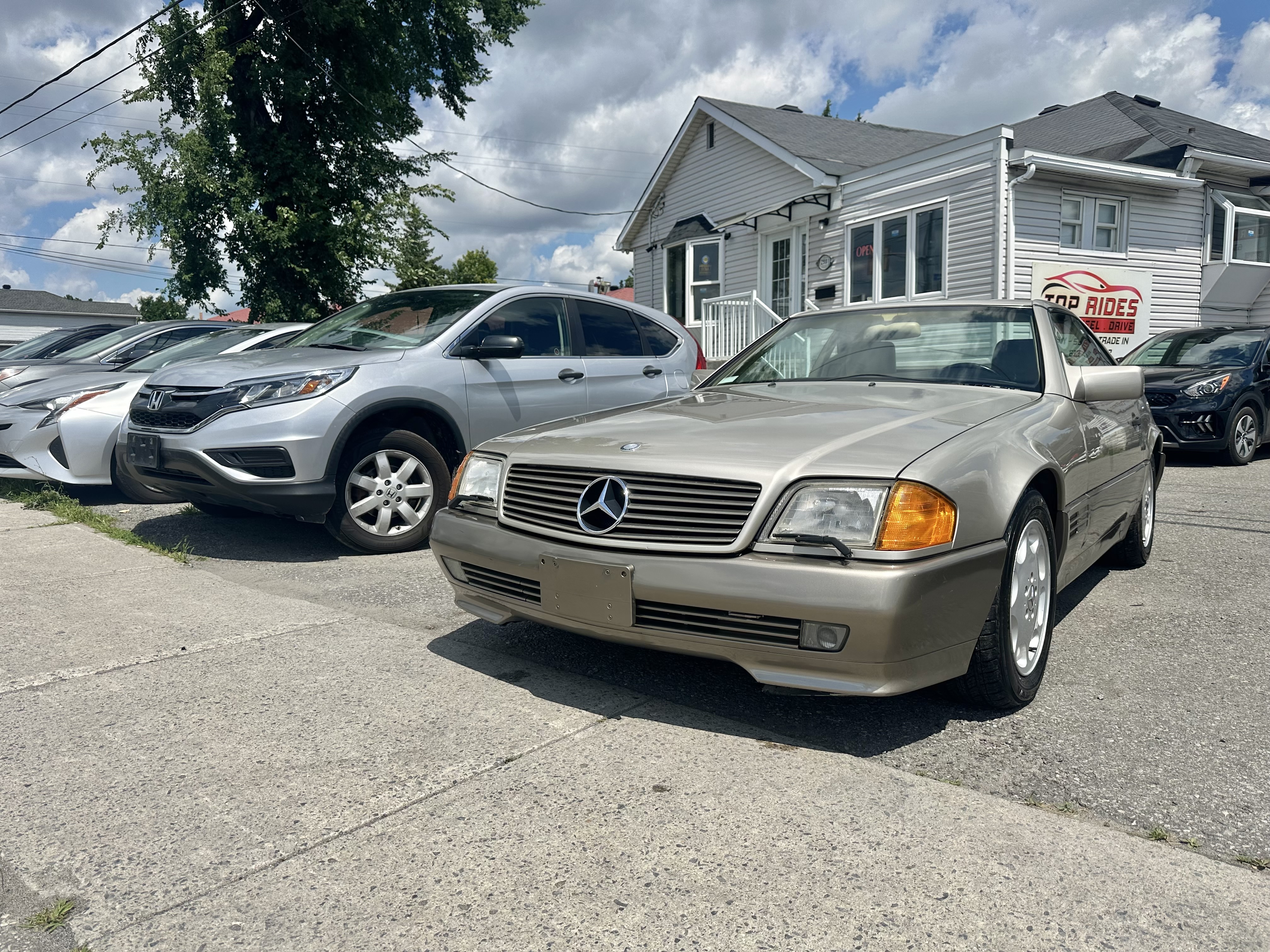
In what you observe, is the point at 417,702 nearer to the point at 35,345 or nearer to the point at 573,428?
the point at 573,428

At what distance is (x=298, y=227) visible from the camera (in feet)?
57.7

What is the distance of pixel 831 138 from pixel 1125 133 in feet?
18.2

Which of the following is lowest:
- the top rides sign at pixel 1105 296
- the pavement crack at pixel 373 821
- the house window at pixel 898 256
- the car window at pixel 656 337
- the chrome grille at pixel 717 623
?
the pavement crack at pixel 373 821

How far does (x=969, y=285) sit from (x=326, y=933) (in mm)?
14886

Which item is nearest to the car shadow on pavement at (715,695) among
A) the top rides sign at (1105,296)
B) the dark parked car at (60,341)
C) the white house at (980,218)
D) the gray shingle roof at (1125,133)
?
the dark parked car at (60,341)

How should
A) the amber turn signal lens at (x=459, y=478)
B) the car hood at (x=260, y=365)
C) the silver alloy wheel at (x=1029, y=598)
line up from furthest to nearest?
the car hood at (x=260, y=365) → the amber turn signal lens at (x=459, y=478) → the silver alloy wheel at (x=1029, y=598)

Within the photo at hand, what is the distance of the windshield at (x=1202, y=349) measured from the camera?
10305 mm

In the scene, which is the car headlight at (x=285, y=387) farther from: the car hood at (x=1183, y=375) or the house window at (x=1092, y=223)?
the house window at (x=1092, y=223)

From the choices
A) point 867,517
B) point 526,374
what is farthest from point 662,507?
point 526,374

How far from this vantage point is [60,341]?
12.3m

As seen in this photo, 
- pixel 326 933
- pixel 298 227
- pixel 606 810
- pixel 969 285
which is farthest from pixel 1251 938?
pixel 298 227

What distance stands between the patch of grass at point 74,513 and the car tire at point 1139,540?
5.26 metres

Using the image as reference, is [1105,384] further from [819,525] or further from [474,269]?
[474,269]

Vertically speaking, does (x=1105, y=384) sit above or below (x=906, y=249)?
below
